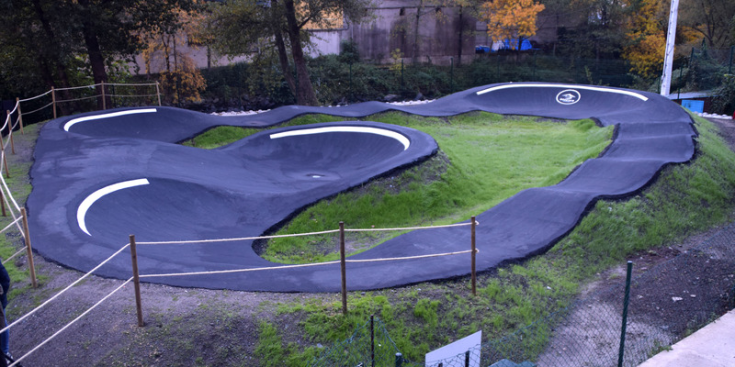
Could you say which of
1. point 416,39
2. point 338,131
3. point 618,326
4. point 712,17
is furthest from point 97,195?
point 712,17

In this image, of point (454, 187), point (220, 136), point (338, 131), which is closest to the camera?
point (454, 187)

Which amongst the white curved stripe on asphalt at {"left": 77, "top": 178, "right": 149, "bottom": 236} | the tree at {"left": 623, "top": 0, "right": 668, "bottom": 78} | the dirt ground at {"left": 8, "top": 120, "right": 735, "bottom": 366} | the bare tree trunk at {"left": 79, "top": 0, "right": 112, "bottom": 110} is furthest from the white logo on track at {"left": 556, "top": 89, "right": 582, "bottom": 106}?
the bare tree trunk at {"left": 79, "top": 0, "right": 112, "bottom": 110}

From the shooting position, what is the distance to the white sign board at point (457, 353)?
5.74 metres

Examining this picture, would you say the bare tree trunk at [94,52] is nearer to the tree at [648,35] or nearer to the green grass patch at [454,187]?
the green grass patch at [454,187]

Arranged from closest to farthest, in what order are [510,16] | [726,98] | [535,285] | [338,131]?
[535,285] → [338,131] → [726,98] → [510,16]

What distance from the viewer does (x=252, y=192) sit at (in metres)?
13.7

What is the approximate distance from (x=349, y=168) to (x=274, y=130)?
12.7ft

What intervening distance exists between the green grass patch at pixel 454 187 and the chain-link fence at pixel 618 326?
4.48 m

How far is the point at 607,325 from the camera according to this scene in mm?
7789

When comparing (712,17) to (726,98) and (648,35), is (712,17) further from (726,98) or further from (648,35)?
(726,98)

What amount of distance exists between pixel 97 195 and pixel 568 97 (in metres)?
23.6

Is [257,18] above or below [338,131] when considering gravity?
above

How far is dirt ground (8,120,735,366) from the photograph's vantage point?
6160mm

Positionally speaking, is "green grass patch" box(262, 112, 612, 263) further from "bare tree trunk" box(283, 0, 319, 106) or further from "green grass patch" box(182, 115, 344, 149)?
"bare tree trunk" box(283, 0, 319, 106)
